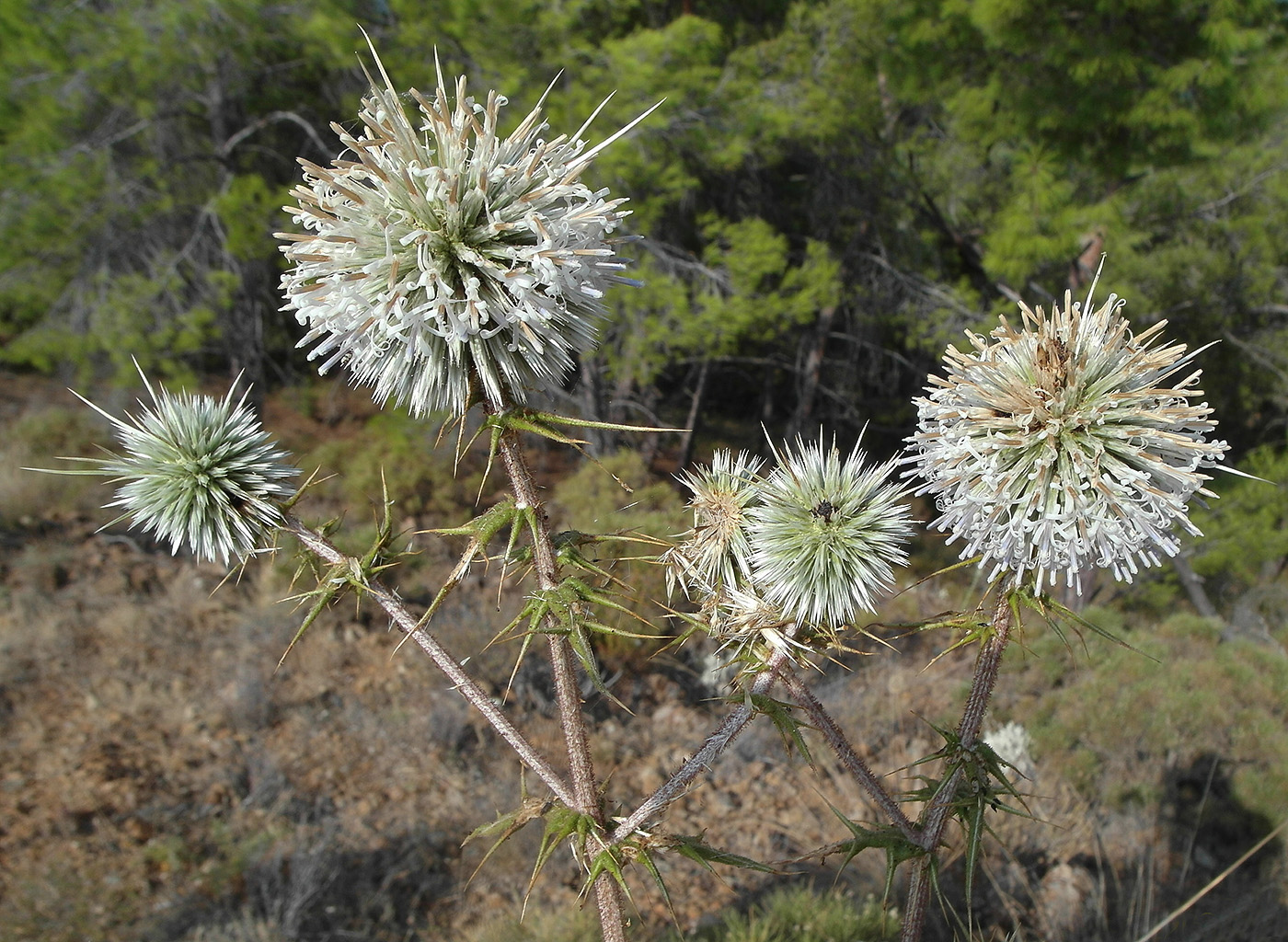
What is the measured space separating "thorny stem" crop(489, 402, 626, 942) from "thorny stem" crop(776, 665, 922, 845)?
1.86 feet

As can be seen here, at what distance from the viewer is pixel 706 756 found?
195 centimetres

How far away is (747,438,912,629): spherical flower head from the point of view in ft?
7.50

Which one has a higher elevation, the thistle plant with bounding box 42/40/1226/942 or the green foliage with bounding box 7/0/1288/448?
the green foliage with bounding box 7/0/1288/448

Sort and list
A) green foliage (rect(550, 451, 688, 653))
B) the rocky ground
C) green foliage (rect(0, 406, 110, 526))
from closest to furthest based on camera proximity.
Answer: the rocky ground
green foliage (rect(550, 451, 688, 653))
green foliage (rect(0, 406, 110, 526))

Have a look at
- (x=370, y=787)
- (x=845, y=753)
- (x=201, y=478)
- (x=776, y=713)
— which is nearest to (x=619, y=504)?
(x=370, y=787)

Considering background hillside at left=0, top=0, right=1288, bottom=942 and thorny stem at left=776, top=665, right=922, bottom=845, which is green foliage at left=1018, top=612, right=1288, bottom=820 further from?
thorny stem at left=776, top=665, right=922, bottom=845

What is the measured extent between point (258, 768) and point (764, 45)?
1130 centimetres

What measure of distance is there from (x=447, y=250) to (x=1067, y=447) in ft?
5.31

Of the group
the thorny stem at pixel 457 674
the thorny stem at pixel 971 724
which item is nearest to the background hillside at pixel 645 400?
the thorny stem at pixel 971 724

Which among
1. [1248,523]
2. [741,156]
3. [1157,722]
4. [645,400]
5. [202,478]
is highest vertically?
[741,156]

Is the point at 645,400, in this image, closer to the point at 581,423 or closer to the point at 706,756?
the point at 706,756

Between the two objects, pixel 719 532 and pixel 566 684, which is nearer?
pixel 566 684

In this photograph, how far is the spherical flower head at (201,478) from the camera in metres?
2.26

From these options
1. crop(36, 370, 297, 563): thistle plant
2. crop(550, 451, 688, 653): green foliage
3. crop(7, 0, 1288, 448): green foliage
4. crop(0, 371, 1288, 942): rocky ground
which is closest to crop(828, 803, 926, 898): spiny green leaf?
crop(36, 370, 297, 563): thistle plant
